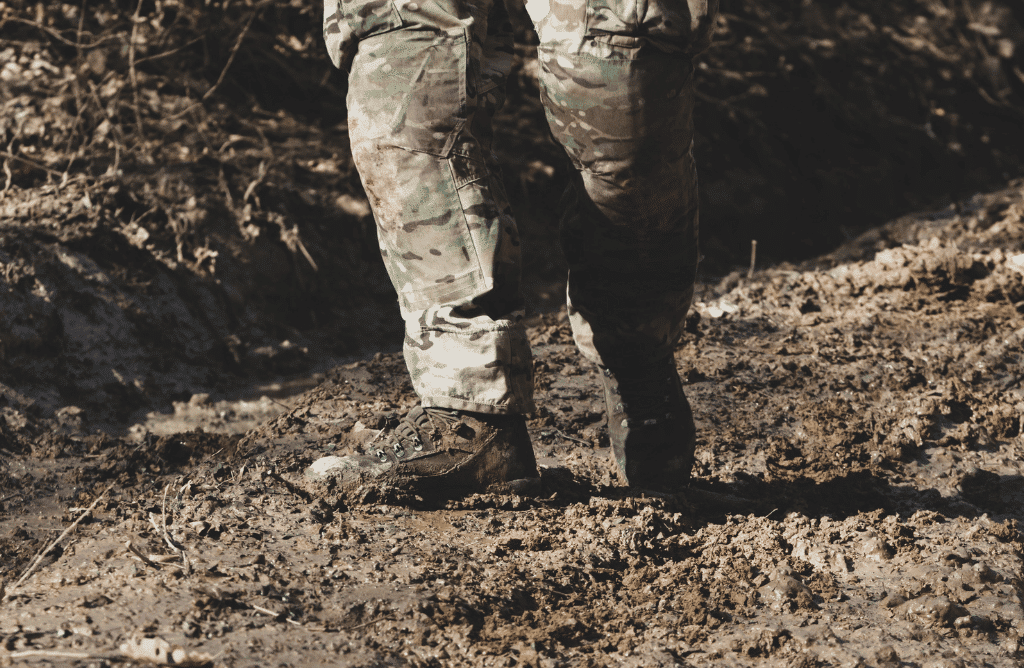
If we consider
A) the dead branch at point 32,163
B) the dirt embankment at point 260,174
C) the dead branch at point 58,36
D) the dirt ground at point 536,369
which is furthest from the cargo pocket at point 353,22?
the dead branch at point 58,36

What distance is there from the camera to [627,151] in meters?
1.64

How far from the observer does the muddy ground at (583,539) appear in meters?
1.31

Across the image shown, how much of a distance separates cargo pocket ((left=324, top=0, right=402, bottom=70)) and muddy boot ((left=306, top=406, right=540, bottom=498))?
0.68m

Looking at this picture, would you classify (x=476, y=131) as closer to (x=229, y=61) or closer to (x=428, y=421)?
(x=428, y=421)

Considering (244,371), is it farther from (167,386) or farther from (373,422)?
(373,422)

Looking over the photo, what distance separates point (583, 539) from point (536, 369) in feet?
3.83

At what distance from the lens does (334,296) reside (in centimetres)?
353

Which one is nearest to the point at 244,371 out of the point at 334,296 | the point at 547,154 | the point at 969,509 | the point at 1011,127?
the point at 334,296

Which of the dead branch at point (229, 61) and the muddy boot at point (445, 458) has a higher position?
the dead branch at point (229, 61)

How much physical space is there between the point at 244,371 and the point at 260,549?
178cm

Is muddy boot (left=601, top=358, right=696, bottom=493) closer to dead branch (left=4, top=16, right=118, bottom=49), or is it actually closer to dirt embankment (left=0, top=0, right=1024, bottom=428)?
dirt embankment (left=0, top=0, right=1024, bottom=428)

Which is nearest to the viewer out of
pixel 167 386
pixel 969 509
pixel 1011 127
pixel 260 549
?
pixel 260 549

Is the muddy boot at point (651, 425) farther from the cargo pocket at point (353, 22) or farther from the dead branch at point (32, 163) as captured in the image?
the dead branch at point (32, 163)

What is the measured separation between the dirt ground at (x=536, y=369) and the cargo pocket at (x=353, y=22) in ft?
2.70
